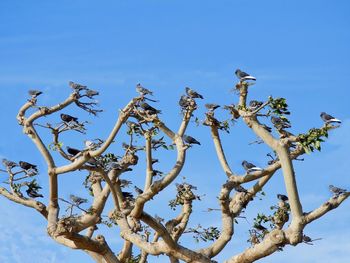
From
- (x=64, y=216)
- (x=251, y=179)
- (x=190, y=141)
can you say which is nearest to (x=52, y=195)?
(x=64, y=216)

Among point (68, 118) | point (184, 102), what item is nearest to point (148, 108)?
point (184, 102)

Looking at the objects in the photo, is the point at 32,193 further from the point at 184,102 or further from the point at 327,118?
the point at 327,118

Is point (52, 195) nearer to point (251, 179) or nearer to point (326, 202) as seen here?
point (251, 179)

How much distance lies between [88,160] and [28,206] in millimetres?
2484

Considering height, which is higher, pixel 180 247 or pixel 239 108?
pixel 239 108

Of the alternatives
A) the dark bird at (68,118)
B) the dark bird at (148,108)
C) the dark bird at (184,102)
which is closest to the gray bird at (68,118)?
the dark bird at (68,118)

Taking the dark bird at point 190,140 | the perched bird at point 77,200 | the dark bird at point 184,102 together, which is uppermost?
the dark bird at point 184,102

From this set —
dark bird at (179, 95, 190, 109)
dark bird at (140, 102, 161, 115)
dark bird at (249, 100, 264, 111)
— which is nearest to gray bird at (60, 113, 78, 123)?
dark bird at (140, 102, 161, 115)

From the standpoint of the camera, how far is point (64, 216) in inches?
779

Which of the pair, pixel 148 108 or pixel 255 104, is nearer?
pixel 255 104

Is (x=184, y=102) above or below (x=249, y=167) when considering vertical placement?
above

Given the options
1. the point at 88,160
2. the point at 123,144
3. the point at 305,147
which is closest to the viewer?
the point at 305,147

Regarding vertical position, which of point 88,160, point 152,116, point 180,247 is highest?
point 152,116

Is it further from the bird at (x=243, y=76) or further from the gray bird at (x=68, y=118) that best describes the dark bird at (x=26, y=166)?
the bird at (x=243, y=76)
